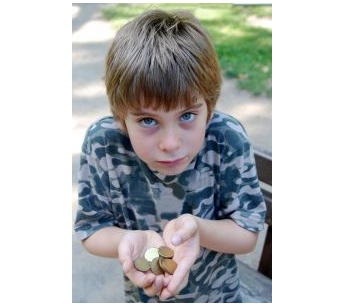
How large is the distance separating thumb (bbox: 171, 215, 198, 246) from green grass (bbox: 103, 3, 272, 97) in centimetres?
188

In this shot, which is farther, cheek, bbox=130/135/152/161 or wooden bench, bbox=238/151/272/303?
wooden bench, bbox=238/151/272/303

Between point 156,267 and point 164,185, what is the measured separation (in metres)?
0.19

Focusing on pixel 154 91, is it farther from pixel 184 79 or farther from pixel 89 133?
pixel 89 133

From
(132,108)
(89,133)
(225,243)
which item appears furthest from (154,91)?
(225,243)


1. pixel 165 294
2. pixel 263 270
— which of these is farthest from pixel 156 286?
pixel 263 270

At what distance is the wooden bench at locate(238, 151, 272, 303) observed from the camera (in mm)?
1391

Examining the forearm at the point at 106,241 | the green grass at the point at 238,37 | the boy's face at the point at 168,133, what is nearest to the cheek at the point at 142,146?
the boy's face at the point at 168,133

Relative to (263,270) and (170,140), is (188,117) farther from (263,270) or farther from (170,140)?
(263,270)

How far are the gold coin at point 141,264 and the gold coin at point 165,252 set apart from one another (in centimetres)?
3

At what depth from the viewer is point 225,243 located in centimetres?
110

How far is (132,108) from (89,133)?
19cm

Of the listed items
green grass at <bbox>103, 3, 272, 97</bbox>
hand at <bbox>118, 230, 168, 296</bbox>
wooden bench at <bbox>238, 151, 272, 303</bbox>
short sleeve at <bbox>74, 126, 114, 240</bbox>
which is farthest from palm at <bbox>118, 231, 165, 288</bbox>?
green grass at <bbox>103, 3, 272, 97</bbox>

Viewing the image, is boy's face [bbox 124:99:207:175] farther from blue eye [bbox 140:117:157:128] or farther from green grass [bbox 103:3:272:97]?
green grass [bbox 103:3:272:97]

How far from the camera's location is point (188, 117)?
931mm
